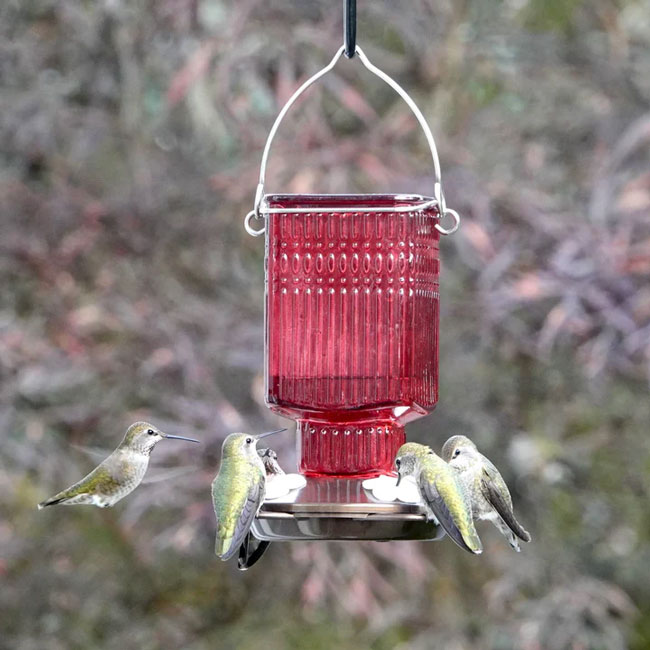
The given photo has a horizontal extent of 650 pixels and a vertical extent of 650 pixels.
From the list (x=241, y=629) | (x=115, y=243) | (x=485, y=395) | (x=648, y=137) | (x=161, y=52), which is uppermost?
(x=161, y=52)

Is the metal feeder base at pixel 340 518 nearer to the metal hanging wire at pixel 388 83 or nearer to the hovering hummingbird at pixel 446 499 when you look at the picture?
the hovering hummingbird at pixel 446 499

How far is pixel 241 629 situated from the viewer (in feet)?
14.4

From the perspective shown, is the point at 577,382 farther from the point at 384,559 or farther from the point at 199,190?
the point at 199,190

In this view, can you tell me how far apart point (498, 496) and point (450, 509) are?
17 cm

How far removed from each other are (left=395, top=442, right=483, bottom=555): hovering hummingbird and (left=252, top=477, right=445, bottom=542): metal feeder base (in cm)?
4

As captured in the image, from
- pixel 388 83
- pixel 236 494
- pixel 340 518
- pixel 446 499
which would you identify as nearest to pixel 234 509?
pixel 236 494

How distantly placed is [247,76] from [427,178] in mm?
701

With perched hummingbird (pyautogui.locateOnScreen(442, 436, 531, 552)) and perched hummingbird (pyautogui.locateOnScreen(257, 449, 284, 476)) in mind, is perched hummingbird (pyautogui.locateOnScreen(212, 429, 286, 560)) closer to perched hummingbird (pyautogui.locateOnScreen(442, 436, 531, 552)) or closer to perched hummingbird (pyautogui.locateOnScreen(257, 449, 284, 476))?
perched hummingbird (pyautogui.locateOnScreen(257, 449, 284, 476))

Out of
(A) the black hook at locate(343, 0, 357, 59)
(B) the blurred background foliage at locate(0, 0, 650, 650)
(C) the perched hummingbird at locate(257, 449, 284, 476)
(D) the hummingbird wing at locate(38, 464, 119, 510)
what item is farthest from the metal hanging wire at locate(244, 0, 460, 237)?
(B) the blurred background foliage at locate(0, 0, 650, 650)

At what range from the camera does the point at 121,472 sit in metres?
2.16

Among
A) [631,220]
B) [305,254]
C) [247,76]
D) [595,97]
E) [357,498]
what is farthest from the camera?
[595,97]

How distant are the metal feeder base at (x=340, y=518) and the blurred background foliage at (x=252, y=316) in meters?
2.01

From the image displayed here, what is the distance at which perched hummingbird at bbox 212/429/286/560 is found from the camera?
1846mm

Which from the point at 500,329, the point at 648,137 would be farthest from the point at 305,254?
the point at 648,137
